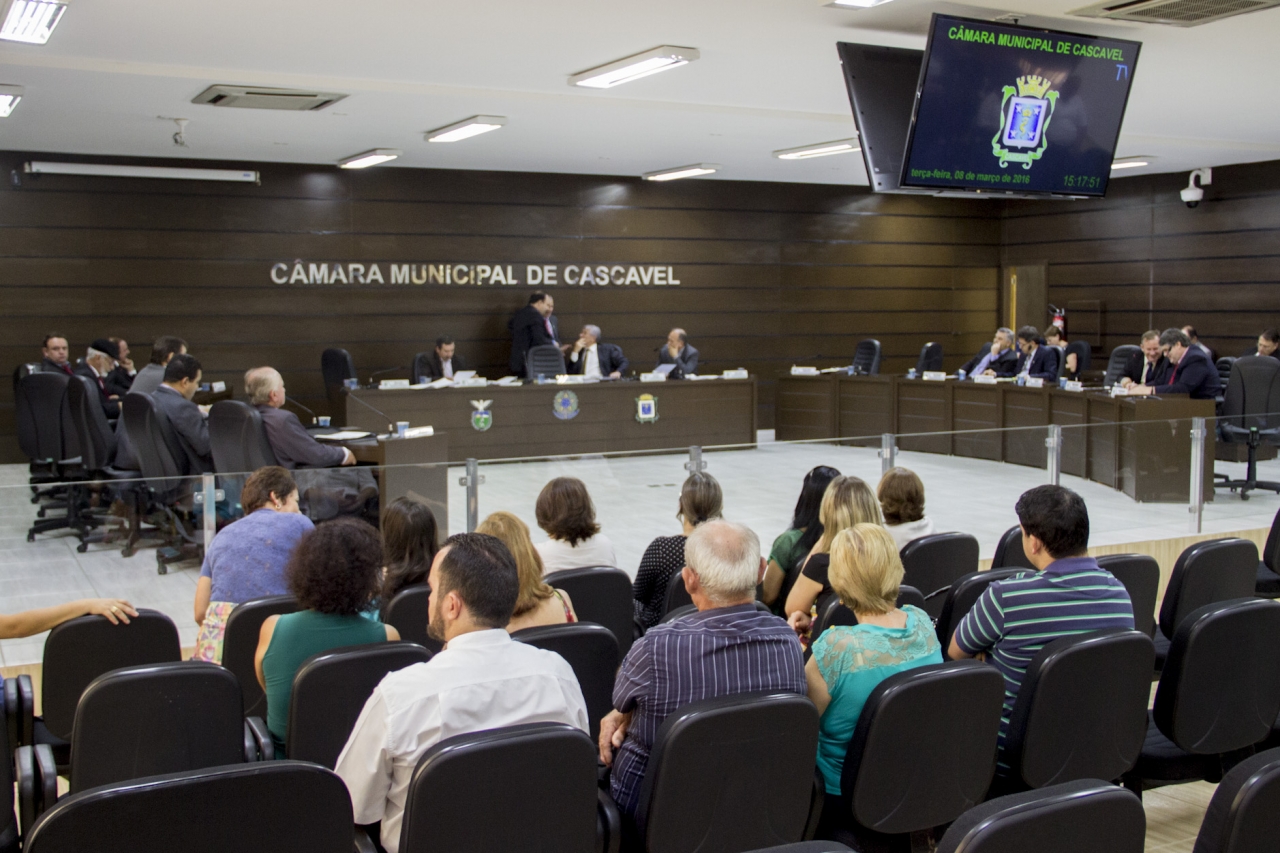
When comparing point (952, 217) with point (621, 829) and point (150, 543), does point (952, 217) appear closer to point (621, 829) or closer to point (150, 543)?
point (150, 543)

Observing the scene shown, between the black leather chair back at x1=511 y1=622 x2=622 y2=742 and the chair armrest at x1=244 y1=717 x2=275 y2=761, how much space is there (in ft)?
1.97

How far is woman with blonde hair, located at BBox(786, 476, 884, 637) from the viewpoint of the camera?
3.40 m

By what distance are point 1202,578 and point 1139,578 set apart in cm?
28

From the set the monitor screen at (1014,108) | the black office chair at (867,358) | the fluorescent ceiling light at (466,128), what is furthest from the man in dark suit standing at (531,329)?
the monitor screen at (1014,108)

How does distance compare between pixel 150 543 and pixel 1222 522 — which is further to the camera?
pixel 1222 522

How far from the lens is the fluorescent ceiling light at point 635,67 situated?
650 cm

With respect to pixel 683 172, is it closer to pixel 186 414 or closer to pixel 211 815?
pixel 186 414

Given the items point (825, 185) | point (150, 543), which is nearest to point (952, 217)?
point (825, 185)

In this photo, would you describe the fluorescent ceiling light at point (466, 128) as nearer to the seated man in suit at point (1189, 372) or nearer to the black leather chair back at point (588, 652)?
the seated man in suit at point (1189, 372)

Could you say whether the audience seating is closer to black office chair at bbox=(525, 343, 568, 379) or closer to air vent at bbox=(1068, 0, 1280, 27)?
air vent at bbox=(1068, 0, 1280, 27)

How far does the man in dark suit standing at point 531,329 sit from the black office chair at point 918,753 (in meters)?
9.51

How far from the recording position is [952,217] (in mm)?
14578

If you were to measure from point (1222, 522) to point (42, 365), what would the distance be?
8.72 metres

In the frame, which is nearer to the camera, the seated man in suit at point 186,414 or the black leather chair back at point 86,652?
the black leather chair back at point 86,652
